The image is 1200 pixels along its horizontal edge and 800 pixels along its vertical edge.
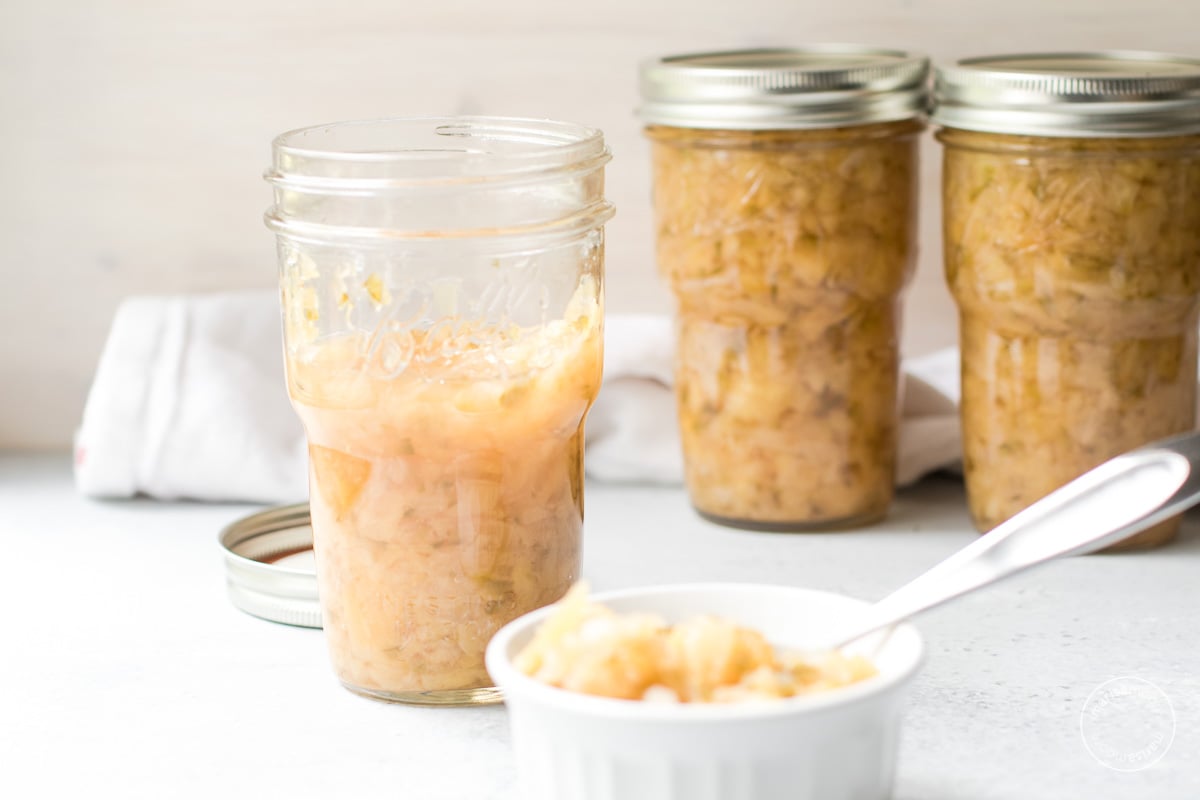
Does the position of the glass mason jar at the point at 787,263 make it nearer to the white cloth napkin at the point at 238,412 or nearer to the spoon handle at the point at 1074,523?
the white cloth napkin at the point at 238,412

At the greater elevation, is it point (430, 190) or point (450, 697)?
point (430, 190)

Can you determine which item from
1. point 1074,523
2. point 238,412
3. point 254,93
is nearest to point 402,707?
point 1074,523

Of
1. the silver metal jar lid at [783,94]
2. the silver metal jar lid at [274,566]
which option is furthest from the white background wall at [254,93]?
the silver metal jar lid at [274,566]

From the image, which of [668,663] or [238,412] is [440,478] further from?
[238,412]

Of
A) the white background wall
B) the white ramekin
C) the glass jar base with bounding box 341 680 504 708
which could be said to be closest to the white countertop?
the glass jar base with bounding box 341 680 504 708

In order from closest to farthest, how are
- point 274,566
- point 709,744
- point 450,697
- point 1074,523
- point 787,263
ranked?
point 709,744 < point 1074,523 < point 450,697 < point 274,566 < point 787,263

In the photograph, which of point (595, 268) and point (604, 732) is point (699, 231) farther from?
point (604, 732)

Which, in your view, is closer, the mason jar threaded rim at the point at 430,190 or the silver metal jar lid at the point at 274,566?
the mason jar threaded rim at the point at 430,190
